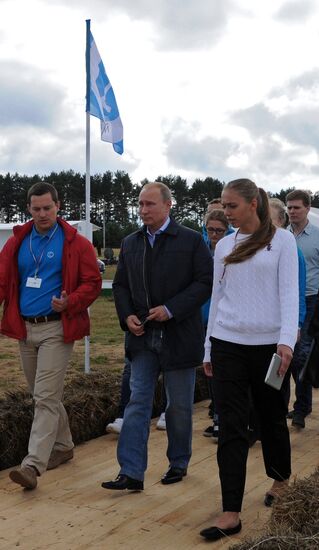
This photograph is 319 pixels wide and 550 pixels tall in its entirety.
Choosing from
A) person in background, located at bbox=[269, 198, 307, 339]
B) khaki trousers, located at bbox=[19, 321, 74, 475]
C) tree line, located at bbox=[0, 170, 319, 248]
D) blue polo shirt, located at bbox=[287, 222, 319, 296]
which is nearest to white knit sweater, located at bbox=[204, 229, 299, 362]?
person in background, located at bbox=[269, 198, 307, 339]

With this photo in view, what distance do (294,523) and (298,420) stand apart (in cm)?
294

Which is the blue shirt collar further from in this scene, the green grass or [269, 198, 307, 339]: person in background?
the green grass

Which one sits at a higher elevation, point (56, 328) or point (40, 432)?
point (56, 328)

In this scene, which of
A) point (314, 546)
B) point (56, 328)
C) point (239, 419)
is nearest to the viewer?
point (314, 546)

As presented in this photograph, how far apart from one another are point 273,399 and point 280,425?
0.51ft

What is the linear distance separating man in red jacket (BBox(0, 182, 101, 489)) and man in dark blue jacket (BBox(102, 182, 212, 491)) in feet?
1.11

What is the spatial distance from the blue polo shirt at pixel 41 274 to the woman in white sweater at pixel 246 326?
133cm

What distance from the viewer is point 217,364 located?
3.42 meters

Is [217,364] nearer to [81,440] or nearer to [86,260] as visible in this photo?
[86,260]

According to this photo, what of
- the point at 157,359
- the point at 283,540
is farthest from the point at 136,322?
the point at 283,540

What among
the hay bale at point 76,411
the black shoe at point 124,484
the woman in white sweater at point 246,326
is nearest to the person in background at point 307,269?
the hay bale at point 76,411

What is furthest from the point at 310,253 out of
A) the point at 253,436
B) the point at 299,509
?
the point at 299,509

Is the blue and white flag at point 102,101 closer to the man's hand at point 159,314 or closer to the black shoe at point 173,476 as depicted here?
the man's hand at point 159,314

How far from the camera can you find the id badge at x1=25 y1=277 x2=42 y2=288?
4344 millimetres
